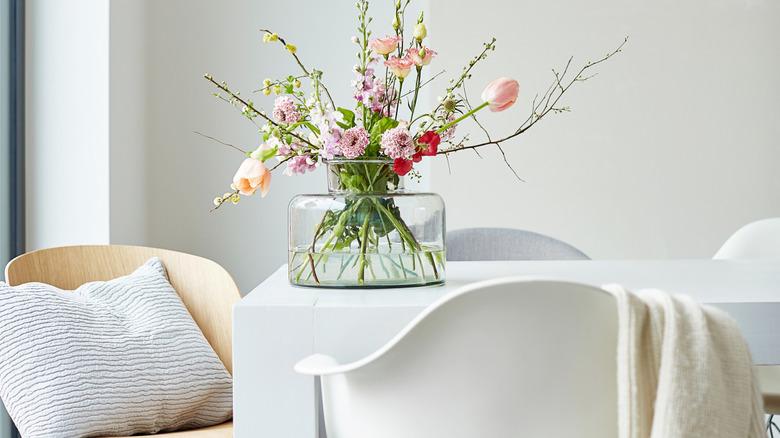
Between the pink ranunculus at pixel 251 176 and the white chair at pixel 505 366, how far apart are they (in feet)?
1.51

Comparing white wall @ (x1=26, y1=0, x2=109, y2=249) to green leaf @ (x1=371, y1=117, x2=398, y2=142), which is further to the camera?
white wall @ (x1=26, y1=0, x2=109, y2=249)

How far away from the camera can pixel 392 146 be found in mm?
1259

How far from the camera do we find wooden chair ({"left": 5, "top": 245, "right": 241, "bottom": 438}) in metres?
1.98

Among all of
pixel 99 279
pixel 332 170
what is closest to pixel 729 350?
pixel 332 170

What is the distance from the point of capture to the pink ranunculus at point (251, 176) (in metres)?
1.27

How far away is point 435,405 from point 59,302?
1.14m

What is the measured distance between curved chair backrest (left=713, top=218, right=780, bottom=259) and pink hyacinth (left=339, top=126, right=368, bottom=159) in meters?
1.41

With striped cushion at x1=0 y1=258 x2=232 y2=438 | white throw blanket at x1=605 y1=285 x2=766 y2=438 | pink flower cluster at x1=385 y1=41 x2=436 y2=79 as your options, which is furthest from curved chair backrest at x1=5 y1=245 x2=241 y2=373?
white throw blanket at x1=605 y1=285 x2=766 y2=438

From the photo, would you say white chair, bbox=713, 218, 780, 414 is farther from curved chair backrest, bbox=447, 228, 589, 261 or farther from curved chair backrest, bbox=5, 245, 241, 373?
curved chair backrest, bbox=5, 245, 241, 373

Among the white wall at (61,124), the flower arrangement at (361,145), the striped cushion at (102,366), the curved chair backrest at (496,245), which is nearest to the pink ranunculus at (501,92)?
the flower arrangement at (361,145)

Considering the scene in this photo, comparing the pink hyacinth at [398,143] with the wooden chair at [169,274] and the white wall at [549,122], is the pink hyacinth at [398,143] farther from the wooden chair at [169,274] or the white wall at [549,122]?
the white wall at [549,122]

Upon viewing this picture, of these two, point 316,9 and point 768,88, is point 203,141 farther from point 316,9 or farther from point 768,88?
point 768,88

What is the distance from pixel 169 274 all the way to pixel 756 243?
1556mm

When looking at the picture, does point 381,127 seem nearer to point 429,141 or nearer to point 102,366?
point 429,141
